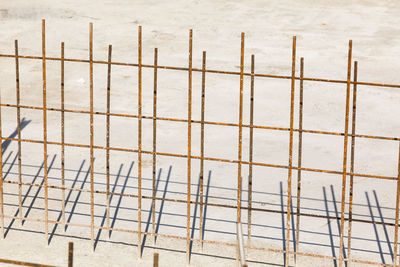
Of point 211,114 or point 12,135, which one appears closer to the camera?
point 12,135

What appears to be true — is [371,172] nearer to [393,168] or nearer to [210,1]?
[393,168]

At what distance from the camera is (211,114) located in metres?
17.9

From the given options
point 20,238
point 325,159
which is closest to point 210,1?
point 325,159

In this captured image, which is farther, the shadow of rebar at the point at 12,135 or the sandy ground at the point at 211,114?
the shadow of rebar at the point at 12,135

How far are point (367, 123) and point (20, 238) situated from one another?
935cm

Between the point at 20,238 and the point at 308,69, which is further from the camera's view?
the point at 308,69

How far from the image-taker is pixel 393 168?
582 inches

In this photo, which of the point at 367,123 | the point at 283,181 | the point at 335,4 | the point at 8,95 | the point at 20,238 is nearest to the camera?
the point at 20,238

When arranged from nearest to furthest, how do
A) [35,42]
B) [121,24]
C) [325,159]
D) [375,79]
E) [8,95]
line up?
[325,159] < [8,95] < [375,79] < [35,42] < [121,24]

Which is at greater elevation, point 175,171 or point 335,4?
point 335,4

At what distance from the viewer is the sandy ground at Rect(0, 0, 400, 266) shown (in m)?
11.6

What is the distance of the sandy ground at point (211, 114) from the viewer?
11.6m

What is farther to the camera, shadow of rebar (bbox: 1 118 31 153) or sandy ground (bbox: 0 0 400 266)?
shadow of rebar (bbox: 1 118 31 153)

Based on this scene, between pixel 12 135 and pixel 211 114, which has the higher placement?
pixel 211 114
